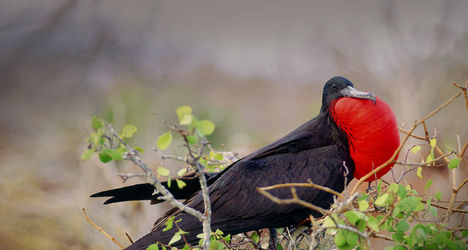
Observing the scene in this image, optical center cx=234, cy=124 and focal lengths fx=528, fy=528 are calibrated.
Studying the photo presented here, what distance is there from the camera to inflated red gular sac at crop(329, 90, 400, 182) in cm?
187

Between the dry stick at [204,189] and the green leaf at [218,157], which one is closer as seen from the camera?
the dry stick at [204,189]

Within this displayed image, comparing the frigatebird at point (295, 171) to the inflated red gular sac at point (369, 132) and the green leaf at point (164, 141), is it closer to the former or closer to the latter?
the inflated red gular sac at point (369, 132)

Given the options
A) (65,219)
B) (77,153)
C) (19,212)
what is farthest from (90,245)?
(77,153)

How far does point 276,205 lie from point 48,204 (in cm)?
333

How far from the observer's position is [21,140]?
5504 mm

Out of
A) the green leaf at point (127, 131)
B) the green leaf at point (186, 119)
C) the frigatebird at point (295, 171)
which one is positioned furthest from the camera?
the frigatebird at point (295, 171)

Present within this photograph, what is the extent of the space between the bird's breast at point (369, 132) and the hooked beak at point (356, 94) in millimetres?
18

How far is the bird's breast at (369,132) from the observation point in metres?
1.87

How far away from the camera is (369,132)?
189cm

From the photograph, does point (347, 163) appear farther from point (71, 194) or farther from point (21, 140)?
point (21, 140)

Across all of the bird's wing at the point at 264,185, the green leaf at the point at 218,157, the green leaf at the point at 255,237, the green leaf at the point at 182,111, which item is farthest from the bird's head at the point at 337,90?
the green leaf at the point at 182,111

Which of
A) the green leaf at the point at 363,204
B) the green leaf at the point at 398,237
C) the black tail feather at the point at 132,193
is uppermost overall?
the black tail feather at the point at 132,193

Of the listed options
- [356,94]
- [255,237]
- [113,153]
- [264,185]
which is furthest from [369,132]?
[113,153]

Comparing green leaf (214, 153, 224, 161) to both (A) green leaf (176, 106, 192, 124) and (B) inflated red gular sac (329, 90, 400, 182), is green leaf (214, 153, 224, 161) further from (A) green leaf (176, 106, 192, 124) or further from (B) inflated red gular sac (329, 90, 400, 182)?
(A) green leaf (176, 106, 192, 124)
